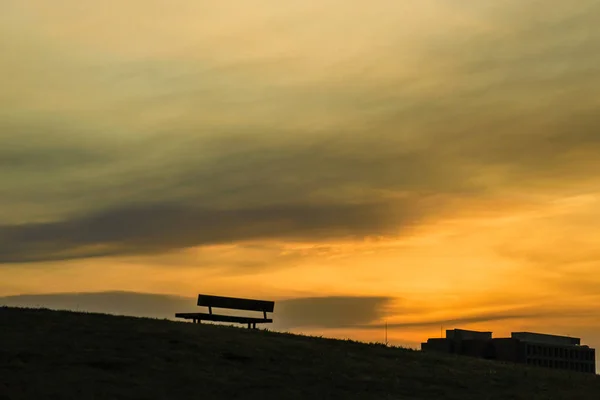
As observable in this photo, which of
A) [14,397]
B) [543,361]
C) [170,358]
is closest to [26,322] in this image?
[170,358]

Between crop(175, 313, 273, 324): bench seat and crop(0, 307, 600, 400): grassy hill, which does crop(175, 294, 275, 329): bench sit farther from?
crop(0, 307, 600, 400): grassy hill

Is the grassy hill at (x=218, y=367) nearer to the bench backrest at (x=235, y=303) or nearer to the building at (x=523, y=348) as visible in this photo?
the bench backrest at (x=235, y=303)

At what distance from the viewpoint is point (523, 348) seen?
42844mm

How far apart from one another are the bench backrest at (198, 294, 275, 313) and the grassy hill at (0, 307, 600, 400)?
198 centimetres

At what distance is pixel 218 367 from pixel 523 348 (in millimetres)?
23134

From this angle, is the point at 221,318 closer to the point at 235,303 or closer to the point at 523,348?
the point at 235,303

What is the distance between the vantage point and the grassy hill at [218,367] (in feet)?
69.3

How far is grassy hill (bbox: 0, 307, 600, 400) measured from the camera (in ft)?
69.3

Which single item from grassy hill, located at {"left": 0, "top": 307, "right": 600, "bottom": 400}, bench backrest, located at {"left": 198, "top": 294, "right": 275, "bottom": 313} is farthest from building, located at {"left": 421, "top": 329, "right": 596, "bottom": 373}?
grassy hill, located at {"left": 0, "top": 307, "right": 600, "bottom": 400}

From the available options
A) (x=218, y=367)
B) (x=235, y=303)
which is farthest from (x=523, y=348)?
(x=218, y=367)

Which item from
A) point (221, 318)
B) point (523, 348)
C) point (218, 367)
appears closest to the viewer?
point (218, 367)

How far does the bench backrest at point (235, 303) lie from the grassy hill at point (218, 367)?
1.98 metres

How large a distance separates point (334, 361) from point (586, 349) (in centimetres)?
2602

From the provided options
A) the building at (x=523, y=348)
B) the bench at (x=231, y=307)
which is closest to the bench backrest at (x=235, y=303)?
the bench at (x=231, y=307)
